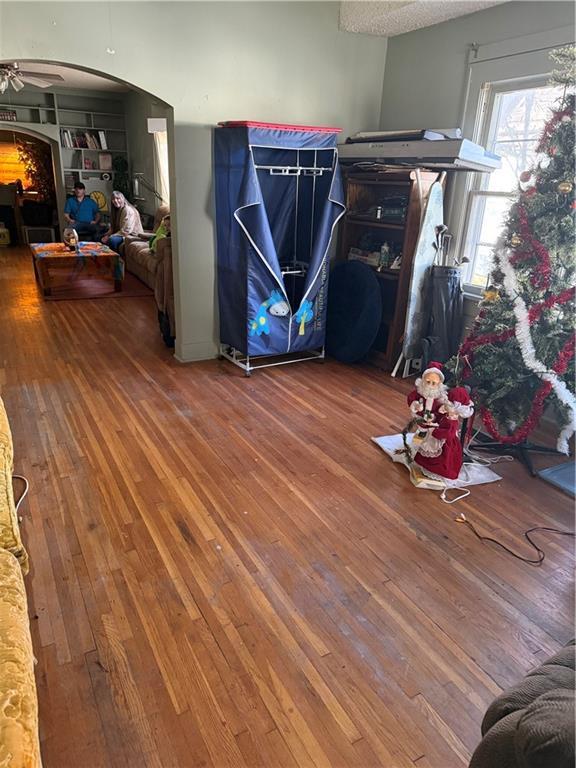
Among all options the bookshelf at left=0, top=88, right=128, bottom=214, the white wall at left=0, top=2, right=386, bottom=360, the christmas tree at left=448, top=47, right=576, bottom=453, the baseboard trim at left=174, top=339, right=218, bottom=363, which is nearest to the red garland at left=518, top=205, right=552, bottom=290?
the christmas tree at left=448, top=47, right=576, bottom=453

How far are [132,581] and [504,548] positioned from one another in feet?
5.18

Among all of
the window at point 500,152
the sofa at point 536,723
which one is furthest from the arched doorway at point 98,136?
the sofa at point 536,723

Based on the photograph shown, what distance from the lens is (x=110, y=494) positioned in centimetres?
254

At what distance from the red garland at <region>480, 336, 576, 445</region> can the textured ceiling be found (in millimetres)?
2419

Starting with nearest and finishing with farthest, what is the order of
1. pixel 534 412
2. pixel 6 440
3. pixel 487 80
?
pixel 6 440
pixel 534 412
pixel 487 80

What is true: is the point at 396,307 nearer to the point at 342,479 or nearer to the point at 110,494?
the point at 342,479

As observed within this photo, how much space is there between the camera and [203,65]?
3709 millimetres

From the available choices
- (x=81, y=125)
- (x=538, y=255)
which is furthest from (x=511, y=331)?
(x=81, y=125)

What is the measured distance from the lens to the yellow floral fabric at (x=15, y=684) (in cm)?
96

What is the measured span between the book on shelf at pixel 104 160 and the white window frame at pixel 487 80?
7415 millimetres

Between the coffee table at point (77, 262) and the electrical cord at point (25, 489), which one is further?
the coffee table at point (77, 262)

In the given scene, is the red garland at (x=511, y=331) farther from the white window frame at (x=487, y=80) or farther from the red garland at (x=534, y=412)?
the white window frame at (x=487, y=80)

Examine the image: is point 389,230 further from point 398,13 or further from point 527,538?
point 527,538

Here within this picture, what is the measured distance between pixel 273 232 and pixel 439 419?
7.47ft
